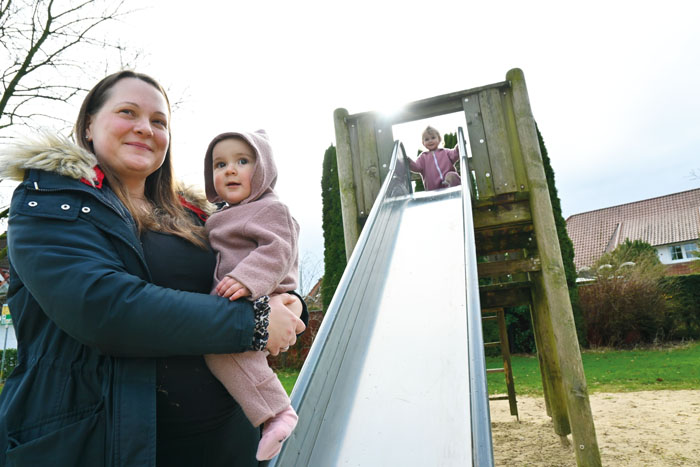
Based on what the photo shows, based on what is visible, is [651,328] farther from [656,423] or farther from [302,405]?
[302,405]

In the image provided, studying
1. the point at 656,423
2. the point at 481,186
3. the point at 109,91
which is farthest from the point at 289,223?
the point at 656,423

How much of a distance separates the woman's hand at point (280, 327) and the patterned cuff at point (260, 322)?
30 millimetres

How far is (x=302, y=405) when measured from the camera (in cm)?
197

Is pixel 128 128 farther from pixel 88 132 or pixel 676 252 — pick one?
pixel 676 252

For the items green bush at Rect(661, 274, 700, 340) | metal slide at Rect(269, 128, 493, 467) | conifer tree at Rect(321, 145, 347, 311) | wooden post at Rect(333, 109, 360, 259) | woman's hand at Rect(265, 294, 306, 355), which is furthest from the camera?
conifer tree at Rect(321, 145, 347, 311)

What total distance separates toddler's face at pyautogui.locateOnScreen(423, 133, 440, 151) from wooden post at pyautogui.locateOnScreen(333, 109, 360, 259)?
2.05 metres

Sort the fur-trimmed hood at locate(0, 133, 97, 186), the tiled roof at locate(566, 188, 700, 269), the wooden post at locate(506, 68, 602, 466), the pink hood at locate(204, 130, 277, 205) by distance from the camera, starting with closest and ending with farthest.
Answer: the fur-trimmed hood at locate(0, 133, 97, 186) → the pink hood at locate(204, 130, 277, 205) → the wooden post at locate(506, 68, 602, 466) → the tiled roof at locate(566, 188, 700, 269)

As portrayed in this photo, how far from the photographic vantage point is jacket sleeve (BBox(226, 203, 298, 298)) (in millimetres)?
1202

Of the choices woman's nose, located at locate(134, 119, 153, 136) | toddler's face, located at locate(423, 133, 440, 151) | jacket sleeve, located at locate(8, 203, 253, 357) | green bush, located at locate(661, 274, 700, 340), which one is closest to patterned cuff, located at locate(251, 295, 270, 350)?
jacket sleeve, located at locate(8, 203, 253, 357)

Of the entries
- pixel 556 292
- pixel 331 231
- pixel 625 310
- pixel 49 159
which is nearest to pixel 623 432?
pixel 556 292

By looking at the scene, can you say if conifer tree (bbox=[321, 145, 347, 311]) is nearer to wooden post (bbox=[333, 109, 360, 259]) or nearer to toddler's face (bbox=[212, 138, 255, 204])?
wooden post (bbox=[333, 109, 360, 259])

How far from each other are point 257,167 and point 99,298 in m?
0.79

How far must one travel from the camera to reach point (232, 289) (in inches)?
45.3

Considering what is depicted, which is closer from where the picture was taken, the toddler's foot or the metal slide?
the toddler's foot
